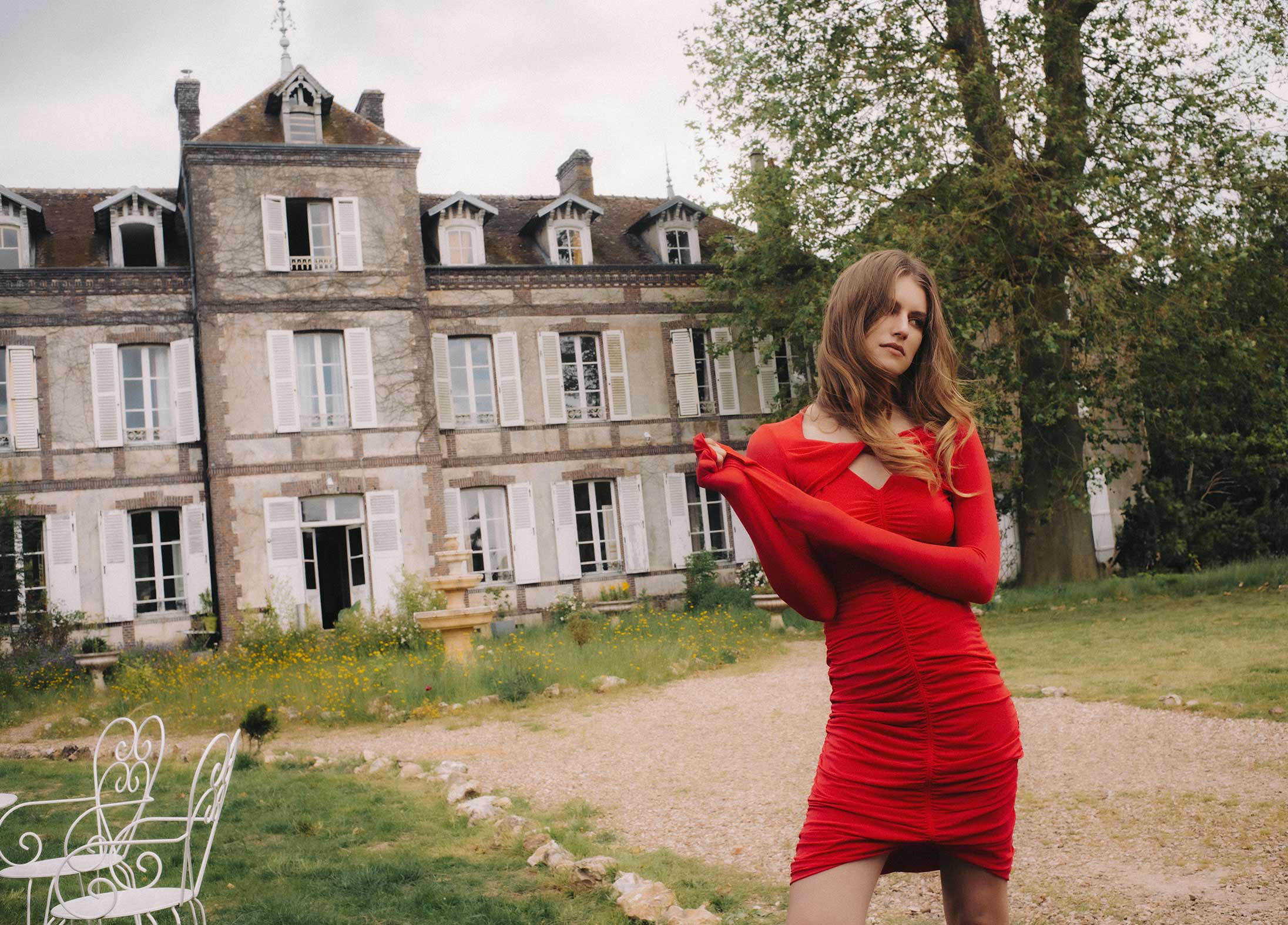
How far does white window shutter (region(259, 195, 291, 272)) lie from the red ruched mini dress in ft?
59.5

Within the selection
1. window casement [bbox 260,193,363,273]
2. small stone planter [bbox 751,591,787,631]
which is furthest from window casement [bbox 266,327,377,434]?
small stone planter [bbox 751,591,787,631]

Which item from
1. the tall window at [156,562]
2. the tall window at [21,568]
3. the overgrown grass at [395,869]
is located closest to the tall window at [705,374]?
the tall window at [156,562]

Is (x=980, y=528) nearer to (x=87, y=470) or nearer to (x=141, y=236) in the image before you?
(x=87, y=470)

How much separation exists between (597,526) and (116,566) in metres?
8.30

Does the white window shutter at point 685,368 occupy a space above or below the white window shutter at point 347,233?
below

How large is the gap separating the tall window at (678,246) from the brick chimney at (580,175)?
97.0 inches

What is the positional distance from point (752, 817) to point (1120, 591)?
38.2ft

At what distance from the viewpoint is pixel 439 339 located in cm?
2012

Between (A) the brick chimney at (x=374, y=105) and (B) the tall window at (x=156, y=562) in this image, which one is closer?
(B) the tall window at (x=156, y=562)

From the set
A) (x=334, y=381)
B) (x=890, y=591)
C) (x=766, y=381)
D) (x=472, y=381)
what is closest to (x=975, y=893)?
(x=890, y=591)

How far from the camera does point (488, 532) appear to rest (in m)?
20.2

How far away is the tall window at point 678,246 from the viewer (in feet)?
73.9

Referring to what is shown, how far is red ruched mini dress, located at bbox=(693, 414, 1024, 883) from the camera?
6.72ft

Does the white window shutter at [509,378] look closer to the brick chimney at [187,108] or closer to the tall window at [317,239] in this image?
the tall window at [317,239]
